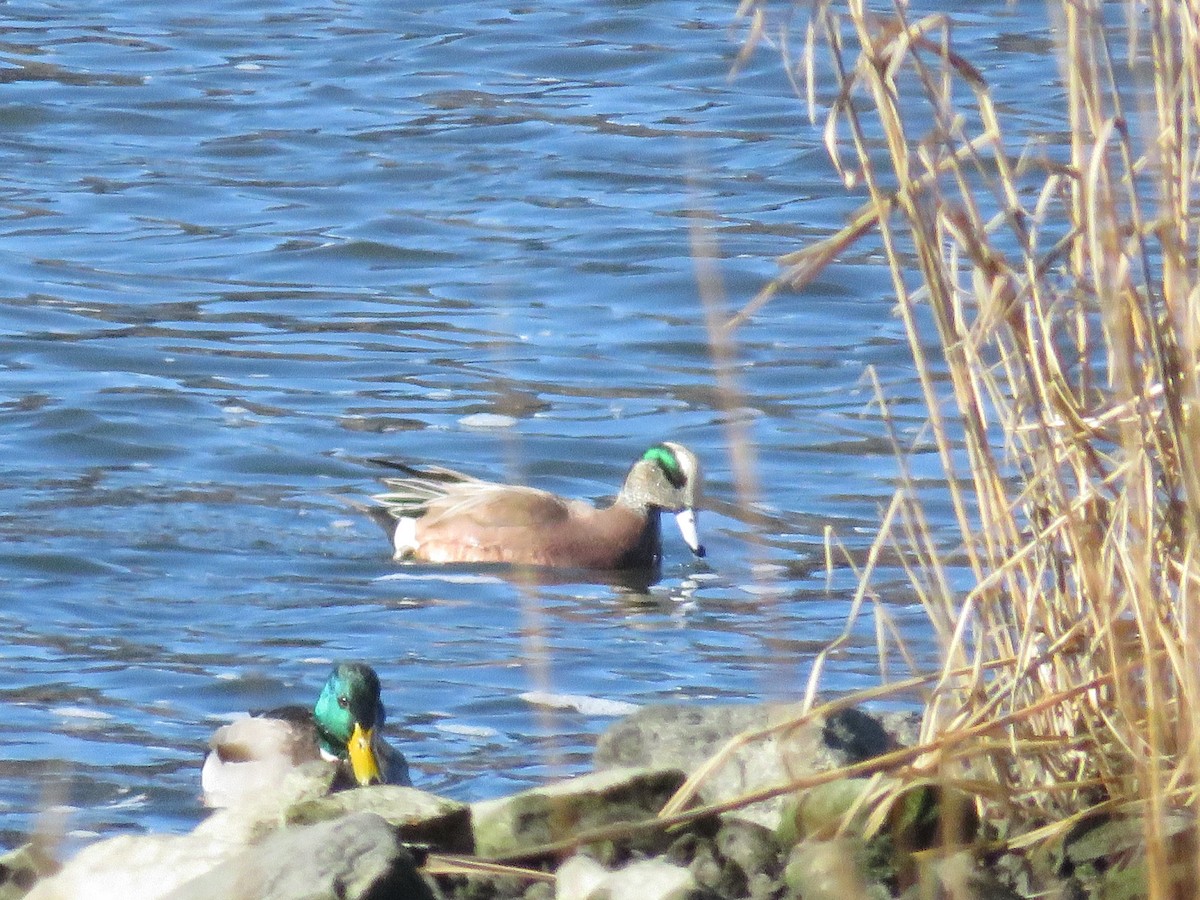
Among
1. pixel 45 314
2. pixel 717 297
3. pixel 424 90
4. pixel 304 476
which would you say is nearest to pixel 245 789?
pixel 717 297

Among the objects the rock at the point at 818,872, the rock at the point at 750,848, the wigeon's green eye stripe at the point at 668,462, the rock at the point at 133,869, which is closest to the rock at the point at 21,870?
the rock at the point at 133,869

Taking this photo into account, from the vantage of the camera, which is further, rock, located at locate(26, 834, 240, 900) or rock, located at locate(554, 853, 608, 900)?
rock, located at locate(26, 834, 240, 900)

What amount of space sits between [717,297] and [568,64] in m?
13.9

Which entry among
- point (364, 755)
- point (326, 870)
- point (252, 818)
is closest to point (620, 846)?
point (326, 870)

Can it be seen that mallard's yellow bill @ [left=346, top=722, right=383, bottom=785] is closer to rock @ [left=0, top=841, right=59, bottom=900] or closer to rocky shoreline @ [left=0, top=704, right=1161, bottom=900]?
rocky shoreline @ [left=0, top=704, right=1161, bottom=900]

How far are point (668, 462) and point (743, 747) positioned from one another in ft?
17.9

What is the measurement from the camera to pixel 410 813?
4441mm

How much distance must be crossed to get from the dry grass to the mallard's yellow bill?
2.50 metres

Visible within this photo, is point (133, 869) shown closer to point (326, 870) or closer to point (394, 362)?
point (326, 870)

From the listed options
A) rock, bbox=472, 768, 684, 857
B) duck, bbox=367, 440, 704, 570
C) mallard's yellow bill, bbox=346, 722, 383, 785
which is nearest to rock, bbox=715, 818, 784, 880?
rock, bbox=472, 768, 684, 857

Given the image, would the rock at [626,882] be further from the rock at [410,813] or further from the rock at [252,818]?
the rock at [252,818]

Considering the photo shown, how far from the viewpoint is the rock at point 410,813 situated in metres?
4.38

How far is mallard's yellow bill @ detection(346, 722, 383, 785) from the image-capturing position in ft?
21.5

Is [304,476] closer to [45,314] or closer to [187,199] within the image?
[45,314]
